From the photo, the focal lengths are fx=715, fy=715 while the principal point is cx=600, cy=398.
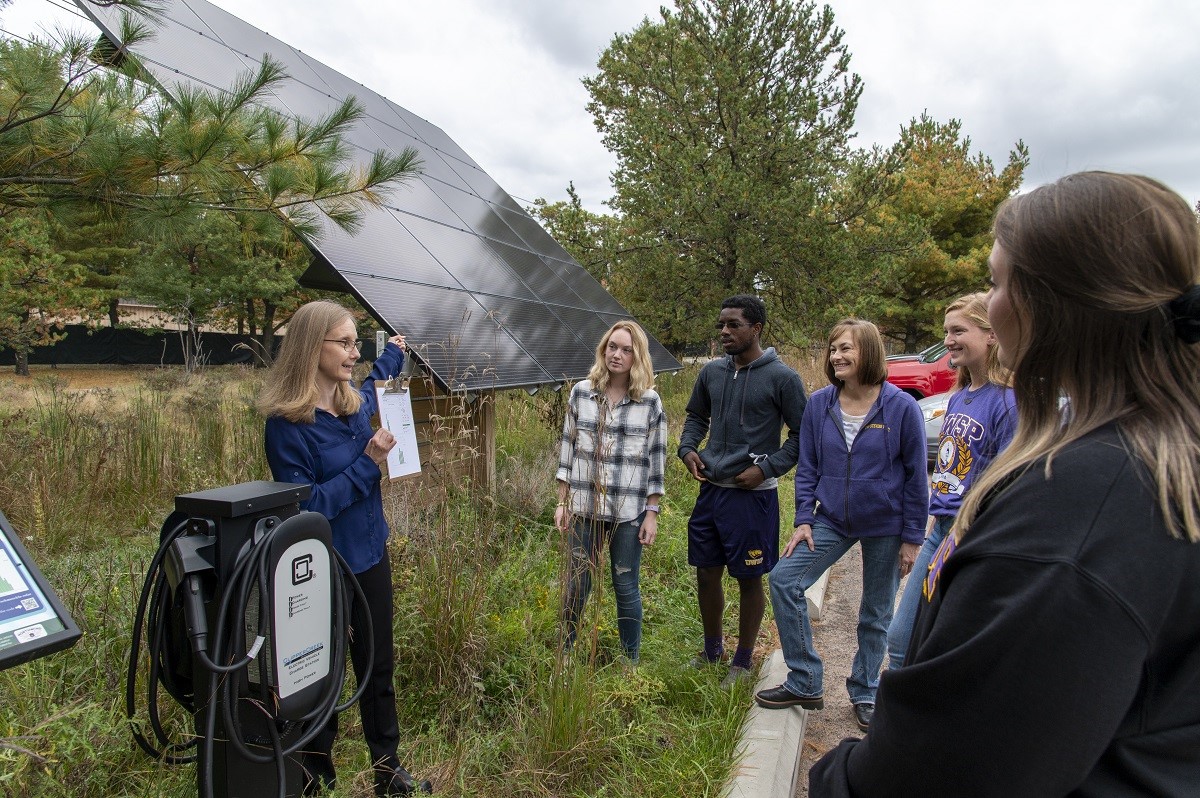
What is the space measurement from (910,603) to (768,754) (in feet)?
3.00

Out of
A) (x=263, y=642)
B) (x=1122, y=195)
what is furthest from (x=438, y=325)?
(x=1122, y=195)

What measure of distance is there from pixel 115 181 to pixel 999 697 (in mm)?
3922

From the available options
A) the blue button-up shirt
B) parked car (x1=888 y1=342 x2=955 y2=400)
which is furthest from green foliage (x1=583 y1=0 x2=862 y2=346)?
the blue button-up shirt

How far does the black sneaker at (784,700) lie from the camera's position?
343cm

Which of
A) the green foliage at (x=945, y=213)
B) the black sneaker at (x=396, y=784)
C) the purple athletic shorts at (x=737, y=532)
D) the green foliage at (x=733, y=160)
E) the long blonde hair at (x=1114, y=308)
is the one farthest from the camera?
the green foliage at (x=945, y=213)

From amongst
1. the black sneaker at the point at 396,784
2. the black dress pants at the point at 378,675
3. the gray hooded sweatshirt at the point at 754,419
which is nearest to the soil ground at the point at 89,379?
the black dress pants at the point at 378,675

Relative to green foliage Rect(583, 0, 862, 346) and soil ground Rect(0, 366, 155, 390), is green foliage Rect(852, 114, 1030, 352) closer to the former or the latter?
green foliage Rect(583, 0, 862, 346)

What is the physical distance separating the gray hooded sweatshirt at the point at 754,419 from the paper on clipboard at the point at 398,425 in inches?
55.4

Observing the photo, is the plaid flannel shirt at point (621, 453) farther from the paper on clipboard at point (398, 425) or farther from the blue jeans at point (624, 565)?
the paper on clipboard at point (398, 425)

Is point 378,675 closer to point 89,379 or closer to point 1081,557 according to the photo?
point 1081,557

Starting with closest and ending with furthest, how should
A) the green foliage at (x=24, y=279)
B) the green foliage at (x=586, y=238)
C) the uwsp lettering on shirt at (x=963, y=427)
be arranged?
1. the uwsp lettering on shirt at (x=963, y=427)
2. the green foliage at (x=24, y=279)
3. the green foliage at (x=586, y=238)

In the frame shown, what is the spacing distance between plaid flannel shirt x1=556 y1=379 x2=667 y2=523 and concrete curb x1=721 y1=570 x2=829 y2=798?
3.75 ft

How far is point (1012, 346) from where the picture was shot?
1.15 m

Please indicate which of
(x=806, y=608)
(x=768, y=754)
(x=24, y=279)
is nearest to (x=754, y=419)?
(x=806, y=608)
